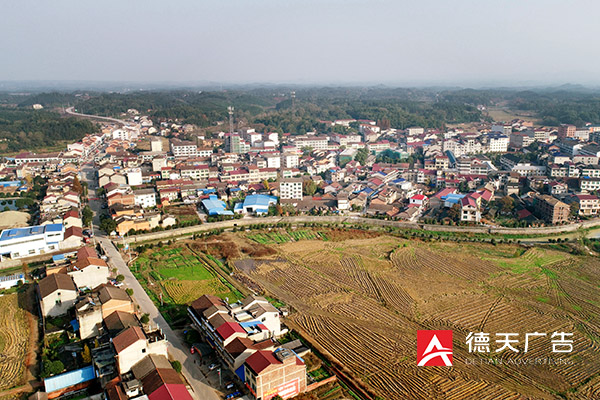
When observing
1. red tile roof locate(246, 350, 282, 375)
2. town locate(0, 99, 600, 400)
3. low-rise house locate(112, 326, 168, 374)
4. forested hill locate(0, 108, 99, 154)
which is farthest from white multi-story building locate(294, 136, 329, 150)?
red tile roof locate(246, 350, 282, 375)

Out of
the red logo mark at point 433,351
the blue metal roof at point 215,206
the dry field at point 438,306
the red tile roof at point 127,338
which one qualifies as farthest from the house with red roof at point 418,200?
the red tile roof at point 127,338

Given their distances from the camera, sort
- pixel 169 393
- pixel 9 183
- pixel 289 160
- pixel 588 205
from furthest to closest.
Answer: pixel 289 160, pixel 9 183, pixel 588 205, pixel 169 393

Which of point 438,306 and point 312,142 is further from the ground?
point 312,142

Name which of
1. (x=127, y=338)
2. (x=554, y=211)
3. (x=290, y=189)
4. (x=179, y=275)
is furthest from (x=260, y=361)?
(x=554, y=211)

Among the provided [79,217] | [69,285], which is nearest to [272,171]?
[79,217]

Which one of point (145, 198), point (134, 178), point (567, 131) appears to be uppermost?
point (567, 131)

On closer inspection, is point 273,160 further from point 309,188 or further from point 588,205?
point 588,205

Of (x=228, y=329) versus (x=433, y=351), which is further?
(x=433, y=351)

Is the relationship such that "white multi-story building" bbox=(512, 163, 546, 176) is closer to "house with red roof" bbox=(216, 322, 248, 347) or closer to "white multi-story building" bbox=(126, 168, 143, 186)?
"house with red roof" bbox=(216, 322, 248, 347)
